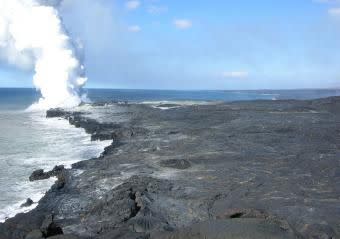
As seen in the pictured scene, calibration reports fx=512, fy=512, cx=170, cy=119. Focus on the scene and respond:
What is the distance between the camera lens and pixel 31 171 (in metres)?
29.0

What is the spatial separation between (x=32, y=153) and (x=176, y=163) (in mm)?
13321

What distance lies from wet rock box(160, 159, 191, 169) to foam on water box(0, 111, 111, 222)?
601 centimetres

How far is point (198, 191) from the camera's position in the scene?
70.5ft

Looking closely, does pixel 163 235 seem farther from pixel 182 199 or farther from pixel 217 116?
pixel 217 116

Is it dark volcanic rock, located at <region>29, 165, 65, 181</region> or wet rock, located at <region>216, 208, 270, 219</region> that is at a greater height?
wet rock, located at <region>216, 208, 270, 219</region>

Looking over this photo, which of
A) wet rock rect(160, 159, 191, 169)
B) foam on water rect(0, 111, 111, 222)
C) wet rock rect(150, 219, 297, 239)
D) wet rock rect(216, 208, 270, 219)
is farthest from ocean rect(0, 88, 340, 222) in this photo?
wet rock rect(150, 219, 297, 239)

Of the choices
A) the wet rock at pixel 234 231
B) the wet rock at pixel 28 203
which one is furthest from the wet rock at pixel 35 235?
the wet rock at pixel 28 203

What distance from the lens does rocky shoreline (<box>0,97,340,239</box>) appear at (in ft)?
51.1

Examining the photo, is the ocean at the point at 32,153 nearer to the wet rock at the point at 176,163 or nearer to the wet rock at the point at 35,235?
the wet rock at the point at 35,235

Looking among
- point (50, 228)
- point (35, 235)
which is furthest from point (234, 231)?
point (50, 228)

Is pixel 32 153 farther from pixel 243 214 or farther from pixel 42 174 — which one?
pixel 243 214

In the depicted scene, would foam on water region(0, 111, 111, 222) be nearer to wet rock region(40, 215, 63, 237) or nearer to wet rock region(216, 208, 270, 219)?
wet rock region(40, 215, 63, 237)

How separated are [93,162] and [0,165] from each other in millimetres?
6279

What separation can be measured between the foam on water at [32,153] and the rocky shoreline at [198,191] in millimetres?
1296
